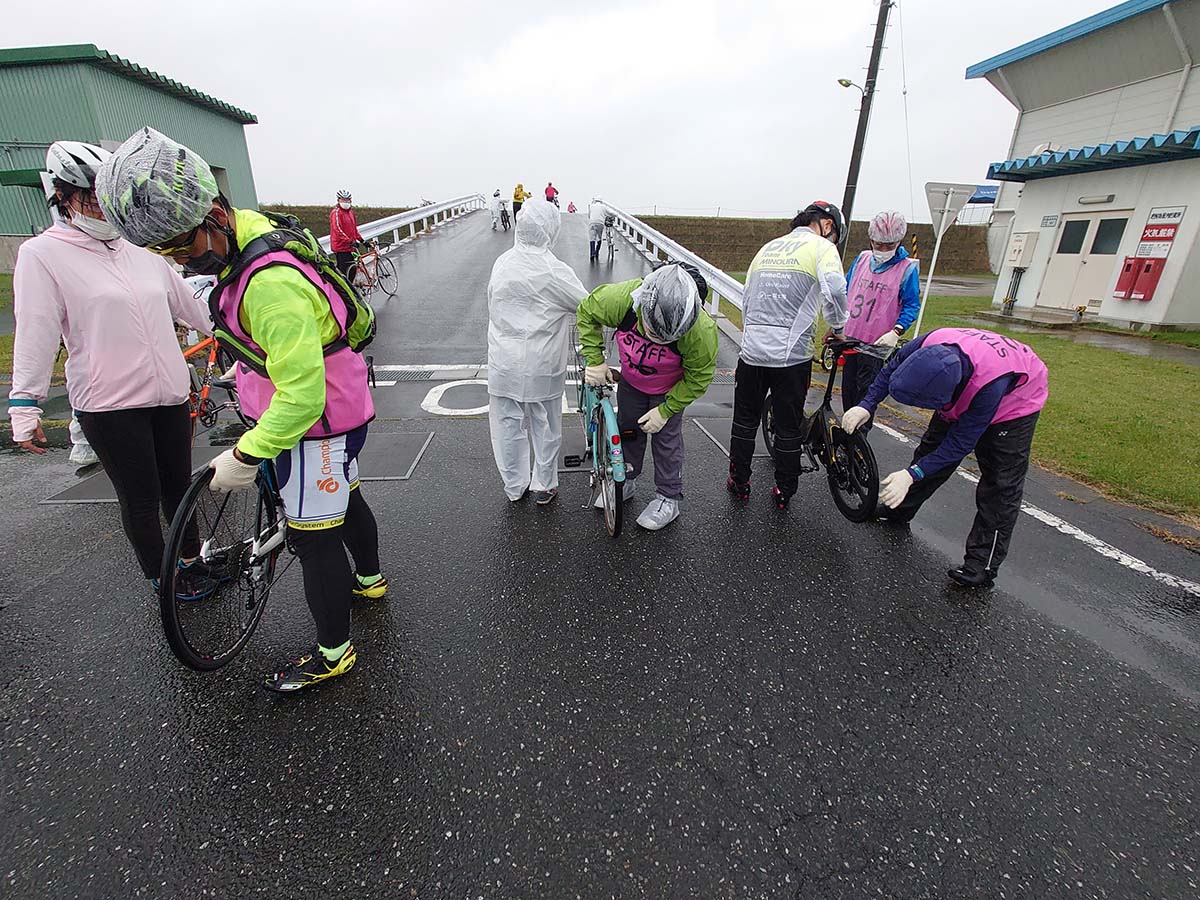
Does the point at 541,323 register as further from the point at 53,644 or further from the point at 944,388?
the point at 53,644

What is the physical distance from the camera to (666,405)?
3.50 meters

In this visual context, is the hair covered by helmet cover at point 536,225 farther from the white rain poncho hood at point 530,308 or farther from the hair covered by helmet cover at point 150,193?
the hair covered by helmet cover at point 150,193

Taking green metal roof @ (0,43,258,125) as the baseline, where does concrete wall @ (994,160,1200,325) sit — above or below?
below

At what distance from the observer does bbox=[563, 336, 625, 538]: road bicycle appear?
344cm

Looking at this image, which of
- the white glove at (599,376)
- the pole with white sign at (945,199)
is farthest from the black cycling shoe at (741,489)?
the pole with white sign at (945,199)

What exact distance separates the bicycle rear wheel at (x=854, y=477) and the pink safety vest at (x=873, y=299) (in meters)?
1.13

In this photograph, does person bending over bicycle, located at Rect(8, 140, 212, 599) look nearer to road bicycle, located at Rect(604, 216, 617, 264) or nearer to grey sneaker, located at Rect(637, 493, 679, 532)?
grey sneaker, located at Rect(637, 493, 679, 532)

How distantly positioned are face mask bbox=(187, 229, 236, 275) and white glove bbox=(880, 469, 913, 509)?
3150 millimetres

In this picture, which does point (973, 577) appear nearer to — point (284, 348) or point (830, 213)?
point (830, 213)

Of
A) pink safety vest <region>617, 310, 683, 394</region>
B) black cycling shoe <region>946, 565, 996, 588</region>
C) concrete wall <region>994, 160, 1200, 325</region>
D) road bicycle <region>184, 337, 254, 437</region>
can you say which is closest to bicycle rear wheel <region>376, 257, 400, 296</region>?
road bicycle <region>184, 337, 254, 437</region>

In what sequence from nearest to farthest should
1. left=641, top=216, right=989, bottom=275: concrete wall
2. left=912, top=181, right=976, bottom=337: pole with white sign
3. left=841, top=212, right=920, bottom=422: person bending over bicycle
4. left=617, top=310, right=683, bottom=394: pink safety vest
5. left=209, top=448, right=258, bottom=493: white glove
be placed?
left=209, top=448, right=258, bottom=493: white glove < left=617, top=310, right=683, bottom=394: pink safety vest < left=841, top=212, right=920, bottom=422: person bending over bicycle < left=912, top=181, right=976, bottom=337: pole with white sign < left=641, top=216, right=989, bottom=275: concrete wall

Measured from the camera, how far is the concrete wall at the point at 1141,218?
10.2m

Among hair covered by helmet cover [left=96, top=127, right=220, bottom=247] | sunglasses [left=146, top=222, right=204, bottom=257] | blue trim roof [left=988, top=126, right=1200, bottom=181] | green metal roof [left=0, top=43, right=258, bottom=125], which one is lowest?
sunglasses [left=146, top=222, right=204, bottom=257]

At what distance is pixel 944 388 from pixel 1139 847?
1912 mm
